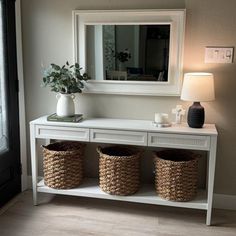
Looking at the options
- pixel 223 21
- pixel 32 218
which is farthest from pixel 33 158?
pixel 223 21

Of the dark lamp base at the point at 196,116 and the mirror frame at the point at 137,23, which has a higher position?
the mirror frame at the point at 137,23

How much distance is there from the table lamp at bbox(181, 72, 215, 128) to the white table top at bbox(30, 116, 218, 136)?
92 millimetres

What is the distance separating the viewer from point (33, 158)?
302 centimetres

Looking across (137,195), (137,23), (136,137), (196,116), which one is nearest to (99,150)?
(136,137)

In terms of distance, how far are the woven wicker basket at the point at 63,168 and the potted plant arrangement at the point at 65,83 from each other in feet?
1.14

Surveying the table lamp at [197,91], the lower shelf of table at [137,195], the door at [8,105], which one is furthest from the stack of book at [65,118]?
the table lamp at [197,91]

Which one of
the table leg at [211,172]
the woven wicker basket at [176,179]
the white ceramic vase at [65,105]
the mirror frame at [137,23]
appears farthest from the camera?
the white ceramic vase at [65,105]

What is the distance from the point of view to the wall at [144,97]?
9.24 ft

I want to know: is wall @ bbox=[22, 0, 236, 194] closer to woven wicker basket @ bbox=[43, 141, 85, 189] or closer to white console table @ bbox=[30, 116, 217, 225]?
white console table @ bbox=[30, 116, 217, 225]

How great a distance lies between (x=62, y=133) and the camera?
113 inches

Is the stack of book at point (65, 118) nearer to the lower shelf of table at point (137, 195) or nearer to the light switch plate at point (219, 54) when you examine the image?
the lower shelf of table at point (137, 195)

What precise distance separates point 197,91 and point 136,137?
0.62 m

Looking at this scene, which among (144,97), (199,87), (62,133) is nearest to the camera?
(199,87)

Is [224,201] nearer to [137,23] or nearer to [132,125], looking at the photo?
[132,125]
